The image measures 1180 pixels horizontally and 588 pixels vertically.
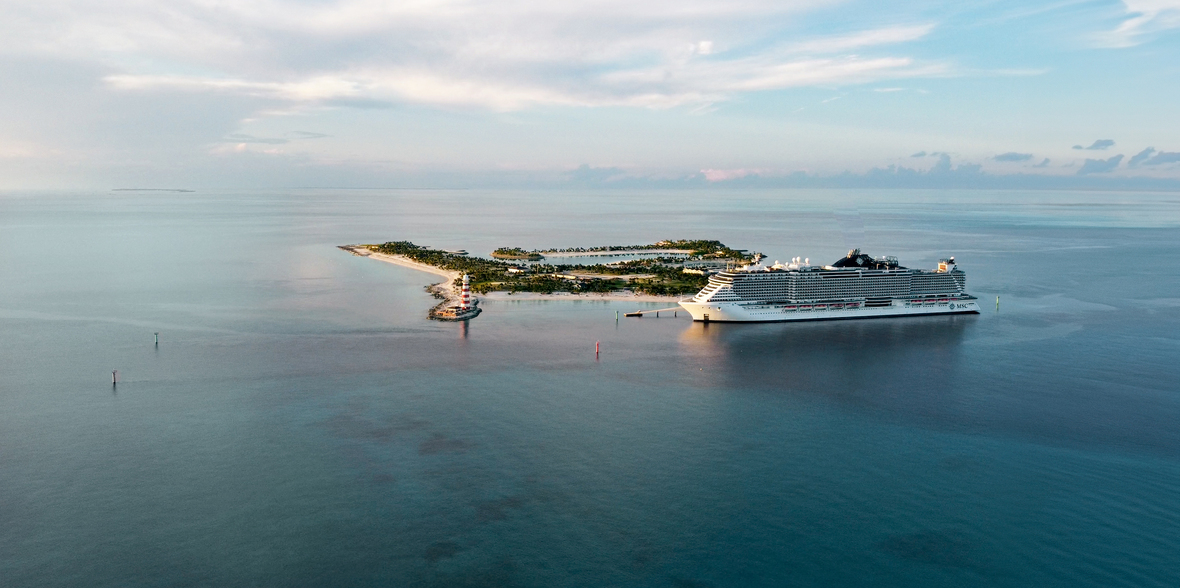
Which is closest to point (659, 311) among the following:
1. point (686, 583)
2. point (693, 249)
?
point (686, 583)

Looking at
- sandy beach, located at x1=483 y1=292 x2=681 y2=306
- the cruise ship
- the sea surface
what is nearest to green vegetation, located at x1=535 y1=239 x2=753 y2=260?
sandy beach, located at x1=483 y1=292 x2=681 y2=306

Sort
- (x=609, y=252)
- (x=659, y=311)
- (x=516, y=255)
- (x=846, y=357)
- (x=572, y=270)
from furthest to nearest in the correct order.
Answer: (x=609, y=252), (x=516, y=255), (x=572, y=270), (x=659, y=311), (x=846, y=357)

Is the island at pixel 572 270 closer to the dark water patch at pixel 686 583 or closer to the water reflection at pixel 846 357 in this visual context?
the water reflection at pixel 846 357

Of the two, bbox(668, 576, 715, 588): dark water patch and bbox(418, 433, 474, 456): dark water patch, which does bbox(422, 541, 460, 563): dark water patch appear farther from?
bbox(418, 433, 474, 456): dark water patch

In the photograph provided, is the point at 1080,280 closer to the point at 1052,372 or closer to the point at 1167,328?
the point at 1167,328

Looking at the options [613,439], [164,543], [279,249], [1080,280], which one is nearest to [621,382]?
[613,439]

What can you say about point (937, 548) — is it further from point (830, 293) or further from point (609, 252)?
point (609, 252)
